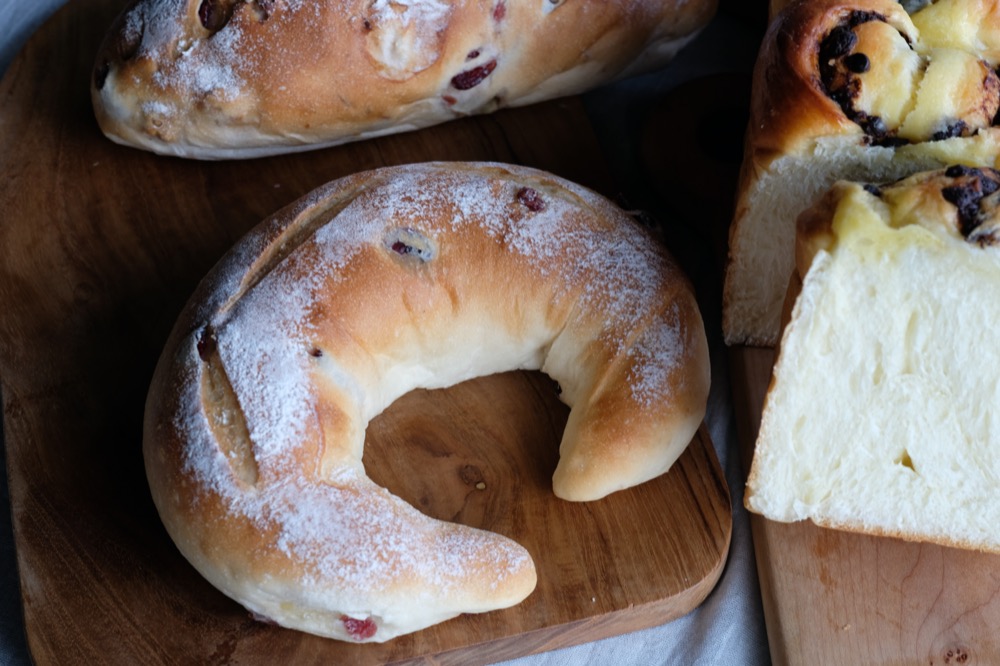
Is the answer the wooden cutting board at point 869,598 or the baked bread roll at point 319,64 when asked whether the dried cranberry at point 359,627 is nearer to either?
the wooden cutting board at point 869,598

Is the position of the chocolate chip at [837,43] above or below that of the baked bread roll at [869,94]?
above

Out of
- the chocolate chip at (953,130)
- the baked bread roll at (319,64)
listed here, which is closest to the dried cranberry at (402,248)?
the baked bread roll at (319,64)

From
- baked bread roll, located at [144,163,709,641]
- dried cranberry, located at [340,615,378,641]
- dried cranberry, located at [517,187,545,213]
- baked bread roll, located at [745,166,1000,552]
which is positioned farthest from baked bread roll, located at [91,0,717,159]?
dried cranberry, located at [340,615,378,641]

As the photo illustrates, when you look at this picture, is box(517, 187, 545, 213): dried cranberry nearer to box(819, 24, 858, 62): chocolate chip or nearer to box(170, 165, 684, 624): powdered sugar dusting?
box(170, 165, 684, 624): powdered sugar dusting

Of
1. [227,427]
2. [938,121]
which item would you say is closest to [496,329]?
[227,427]

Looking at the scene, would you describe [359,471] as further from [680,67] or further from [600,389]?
[680,67]
